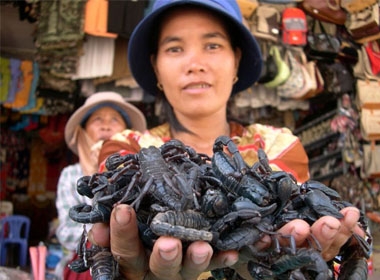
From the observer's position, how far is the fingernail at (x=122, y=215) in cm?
65

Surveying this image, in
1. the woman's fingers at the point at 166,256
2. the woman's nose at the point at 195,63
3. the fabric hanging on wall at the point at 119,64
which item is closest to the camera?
the woman's fingers at the point at 166,256

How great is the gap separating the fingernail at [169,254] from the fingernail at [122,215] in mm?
71

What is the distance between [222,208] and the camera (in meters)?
0.68

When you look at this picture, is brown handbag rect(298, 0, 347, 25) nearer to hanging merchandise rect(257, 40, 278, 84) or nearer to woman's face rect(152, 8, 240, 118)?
hanging merchandise rect(257, 40, 278, 84)

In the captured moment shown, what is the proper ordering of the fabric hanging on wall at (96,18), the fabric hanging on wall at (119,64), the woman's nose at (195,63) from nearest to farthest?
the woman's nose at (195,63) < the fabric hanging on wall at (96,18) < the fabric hanging on wall at (119,64)

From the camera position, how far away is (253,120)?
4270 mm

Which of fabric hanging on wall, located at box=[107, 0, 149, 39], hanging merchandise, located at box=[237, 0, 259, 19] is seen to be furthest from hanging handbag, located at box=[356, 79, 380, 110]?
fabric hanging on wall, located at box=[107, 0, 149, 39]

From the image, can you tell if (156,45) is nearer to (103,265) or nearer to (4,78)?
(103,265)

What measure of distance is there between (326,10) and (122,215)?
341 centimetres

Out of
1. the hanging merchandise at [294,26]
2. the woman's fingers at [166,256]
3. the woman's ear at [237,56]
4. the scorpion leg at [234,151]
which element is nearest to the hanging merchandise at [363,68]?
the hanging merchandise at [294,26]

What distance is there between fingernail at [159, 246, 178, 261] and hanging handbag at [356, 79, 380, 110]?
3440mm

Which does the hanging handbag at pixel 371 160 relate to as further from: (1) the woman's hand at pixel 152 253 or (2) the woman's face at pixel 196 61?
(1) the woman's hand at pixel 152 253

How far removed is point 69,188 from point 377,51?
2569mm

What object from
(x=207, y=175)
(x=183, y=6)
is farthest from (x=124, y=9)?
(x=207, y=175)
